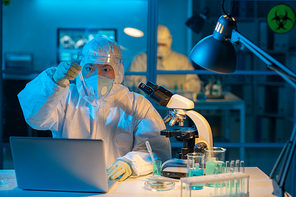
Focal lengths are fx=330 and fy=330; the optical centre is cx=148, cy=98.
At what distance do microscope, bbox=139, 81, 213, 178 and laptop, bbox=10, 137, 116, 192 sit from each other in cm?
35

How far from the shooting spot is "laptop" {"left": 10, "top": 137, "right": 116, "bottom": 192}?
3.99 feet

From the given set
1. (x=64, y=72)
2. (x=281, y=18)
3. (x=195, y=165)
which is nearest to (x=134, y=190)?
(x=195, y=165)

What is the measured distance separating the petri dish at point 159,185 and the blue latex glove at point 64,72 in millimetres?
621

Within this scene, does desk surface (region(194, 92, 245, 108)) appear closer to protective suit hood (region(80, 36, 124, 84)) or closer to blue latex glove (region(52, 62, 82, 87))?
protective suit hood (region(80, 36, 124, 84))

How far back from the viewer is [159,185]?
1.33 metres

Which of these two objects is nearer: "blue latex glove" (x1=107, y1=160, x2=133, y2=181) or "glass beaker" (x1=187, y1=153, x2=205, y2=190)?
"glass beaker" (x1=187, y1=153, x2=205, y2=190)

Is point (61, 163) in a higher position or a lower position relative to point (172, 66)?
lower

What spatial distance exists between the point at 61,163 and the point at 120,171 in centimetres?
30

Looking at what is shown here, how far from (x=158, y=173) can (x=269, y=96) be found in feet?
9.99

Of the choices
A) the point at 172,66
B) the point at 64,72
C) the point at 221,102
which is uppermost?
the point at 172,66

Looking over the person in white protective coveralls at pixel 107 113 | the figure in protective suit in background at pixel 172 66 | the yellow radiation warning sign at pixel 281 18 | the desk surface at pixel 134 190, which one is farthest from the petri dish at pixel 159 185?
the yellow radiation warning sign at pixel 281 18

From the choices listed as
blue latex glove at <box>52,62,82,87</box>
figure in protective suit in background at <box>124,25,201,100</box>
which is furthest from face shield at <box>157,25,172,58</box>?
blue latex glove at <box>52,62,82,87</box>

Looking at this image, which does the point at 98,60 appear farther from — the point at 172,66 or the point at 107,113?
Answer: the point at 172,66

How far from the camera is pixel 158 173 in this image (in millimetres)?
1432
